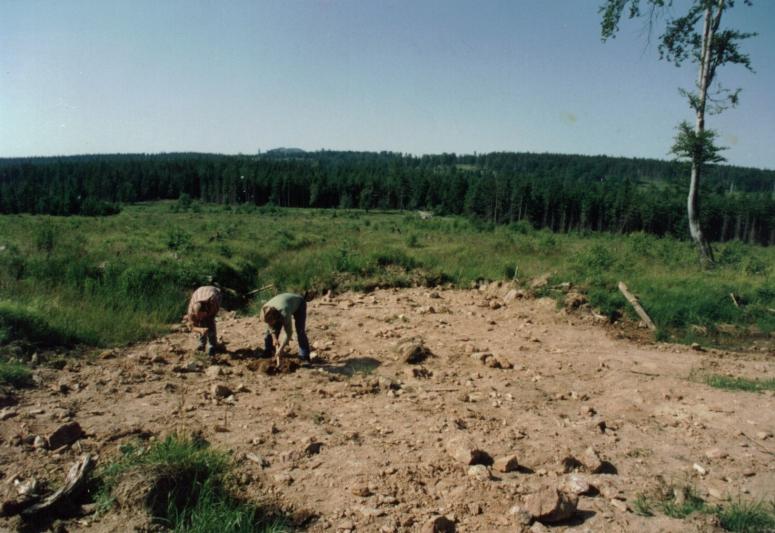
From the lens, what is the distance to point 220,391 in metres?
5.50

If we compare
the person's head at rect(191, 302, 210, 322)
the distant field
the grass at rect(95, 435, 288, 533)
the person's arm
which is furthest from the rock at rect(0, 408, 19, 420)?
the person's arm

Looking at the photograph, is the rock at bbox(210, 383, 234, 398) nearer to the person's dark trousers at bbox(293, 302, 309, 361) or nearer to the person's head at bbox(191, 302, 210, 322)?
the person's dark trousers at bbox(293, 302, 309, 361)

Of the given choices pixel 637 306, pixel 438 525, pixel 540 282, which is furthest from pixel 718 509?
pixel 540 282

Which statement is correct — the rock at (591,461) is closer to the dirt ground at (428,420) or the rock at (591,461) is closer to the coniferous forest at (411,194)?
the dirt ground at (428,420)

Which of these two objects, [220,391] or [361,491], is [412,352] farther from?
[361,491]

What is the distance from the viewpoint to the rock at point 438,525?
3.23m

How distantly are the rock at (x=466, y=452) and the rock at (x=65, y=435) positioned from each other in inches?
123

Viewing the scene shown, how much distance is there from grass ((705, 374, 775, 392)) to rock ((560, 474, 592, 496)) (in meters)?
3.38

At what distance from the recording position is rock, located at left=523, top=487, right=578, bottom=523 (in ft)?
11.1

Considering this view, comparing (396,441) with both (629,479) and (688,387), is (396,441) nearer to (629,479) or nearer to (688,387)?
(629,479)

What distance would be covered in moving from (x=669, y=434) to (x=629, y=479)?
1.17 metres

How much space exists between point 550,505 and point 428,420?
1.74 metres

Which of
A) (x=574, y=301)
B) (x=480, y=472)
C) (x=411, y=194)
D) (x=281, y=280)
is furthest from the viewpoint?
(x=411, y=194)

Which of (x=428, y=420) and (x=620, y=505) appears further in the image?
(x=428, y=420)
